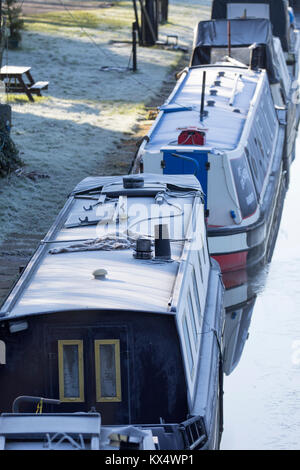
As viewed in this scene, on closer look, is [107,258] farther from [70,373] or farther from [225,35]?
[225,35]

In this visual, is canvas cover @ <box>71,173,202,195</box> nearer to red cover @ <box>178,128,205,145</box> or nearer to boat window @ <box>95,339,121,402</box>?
red cover @ <box>178,128,205,145</box>

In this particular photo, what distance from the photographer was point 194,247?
12.0 metres

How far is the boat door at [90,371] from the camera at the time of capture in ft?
30.9

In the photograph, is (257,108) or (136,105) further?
(136,105)

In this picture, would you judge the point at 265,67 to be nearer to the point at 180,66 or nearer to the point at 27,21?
the point at 180,66

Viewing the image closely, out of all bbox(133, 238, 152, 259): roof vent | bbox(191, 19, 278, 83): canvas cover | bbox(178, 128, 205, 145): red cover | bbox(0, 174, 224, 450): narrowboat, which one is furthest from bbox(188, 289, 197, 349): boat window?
bbox(191, 19, 278, 83): canvas cover

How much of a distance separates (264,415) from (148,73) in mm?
24470

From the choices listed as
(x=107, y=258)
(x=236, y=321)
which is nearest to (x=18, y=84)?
(x=236, y=321)

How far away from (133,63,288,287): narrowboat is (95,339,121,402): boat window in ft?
24.1

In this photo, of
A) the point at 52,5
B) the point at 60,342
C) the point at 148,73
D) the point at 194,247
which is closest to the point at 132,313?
the point at 60,342

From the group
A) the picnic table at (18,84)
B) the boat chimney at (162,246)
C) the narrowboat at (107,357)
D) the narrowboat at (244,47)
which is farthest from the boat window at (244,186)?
the picnic table at (18,84)

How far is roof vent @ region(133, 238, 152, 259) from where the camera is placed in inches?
427

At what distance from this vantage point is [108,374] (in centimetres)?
948

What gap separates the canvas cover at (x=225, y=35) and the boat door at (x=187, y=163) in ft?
32.3
